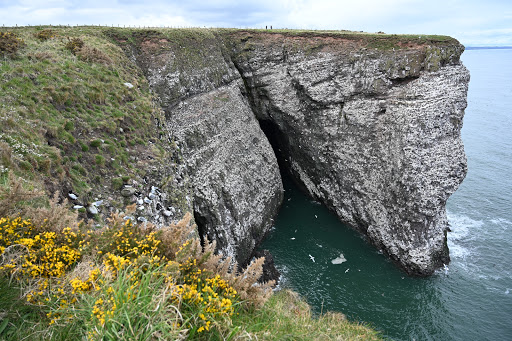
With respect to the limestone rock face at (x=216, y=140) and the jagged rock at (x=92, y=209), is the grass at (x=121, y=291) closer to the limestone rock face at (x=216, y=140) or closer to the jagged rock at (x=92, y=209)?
the jagged rock at (x=92, y=209)

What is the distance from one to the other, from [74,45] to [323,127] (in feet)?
76.8

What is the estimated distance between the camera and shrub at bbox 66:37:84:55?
81.3 feet

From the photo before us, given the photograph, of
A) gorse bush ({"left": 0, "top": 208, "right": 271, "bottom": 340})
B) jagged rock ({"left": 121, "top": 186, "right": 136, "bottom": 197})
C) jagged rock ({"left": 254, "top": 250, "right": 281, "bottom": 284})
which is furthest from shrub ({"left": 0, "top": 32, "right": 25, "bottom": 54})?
jagged rock ({"left": 254, "top": 250, "right": 281, "bottom": 284})

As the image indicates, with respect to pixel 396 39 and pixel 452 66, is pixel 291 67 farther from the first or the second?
pixel 452 66

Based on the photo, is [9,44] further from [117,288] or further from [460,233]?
[460,233]

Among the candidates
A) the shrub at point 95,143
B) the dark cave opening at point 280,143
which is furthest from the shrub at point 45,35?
the dark cave opening at point 280,143

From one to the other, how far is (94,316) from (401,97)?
3011 cm

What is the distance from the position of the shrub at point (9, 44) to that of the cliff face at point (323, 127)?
951 cm

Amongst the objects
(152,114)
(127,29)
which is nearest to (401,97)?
(152,114)

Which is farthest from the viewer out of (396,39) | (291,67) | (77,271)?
(291,67)

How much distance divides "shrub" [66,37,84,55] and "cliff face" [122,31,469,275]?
16.7ft

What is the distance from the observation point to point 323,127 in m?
34.8

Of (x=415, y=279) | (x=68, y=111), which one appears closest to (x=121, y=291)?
(x=68, y=111)

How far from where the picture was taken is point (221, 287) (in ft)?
23.1
